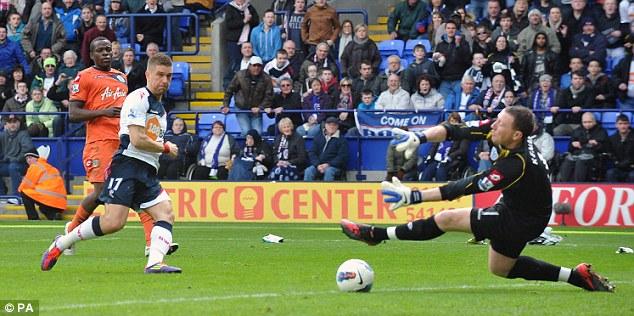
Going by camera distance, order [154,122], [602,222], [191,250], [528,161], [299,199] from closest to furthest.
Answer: [528,161] < [154,122] < [191,250] < [602,222] < [299,199]

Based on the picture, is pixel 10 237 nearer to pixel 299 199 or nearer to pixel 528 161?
pixel 299 199

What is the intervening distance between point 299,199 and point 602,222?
545cm

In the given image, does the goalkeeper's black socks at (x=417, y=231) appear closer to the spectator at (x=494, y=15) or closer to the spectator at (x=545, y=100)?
the spectator at (x=545, y=100)

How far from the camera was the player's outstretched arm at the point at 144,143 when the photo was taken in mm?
11460

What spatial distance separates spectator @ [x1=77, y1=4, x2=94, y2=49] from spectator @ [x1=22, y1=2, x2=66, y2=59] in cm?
95

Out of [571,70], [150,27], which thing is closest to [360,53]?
[571,70]

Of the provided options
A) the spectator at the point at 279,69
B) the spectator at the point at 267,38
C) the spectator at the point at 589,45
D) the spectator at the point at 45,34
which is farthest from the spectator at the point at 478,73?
the spectator at the point at 45,34

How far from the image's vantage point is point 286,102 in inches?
1003

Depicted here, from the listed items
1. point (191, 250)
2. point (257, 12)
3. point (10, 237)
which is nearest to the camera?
point (191, 250)

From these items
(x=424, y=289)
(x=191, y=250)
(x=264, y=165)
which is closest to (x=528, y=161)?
(x=424, y=289)

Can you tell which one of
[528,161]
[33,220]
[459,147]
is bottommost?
[33,220]

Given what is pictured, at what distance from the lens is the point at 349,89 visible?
82.2 feet

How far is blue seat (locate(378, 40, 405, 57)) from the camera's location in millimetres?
26891

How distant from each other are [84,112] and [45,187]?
35.8ft
